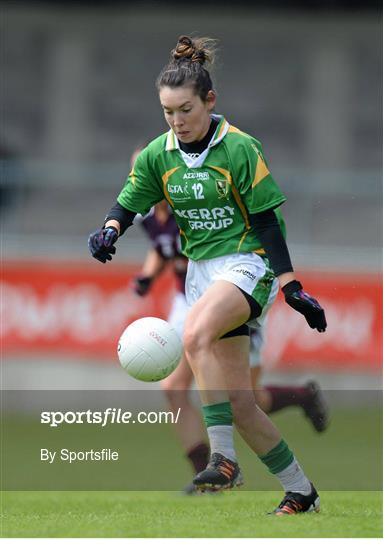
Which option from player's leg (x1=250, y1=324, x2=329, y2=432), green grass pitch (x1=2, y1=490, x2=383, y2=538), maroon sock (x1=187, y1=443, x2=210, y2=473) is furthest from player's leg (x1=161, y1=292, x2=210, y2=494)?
player's leg (x1=250, y1=324, x2=329, y2=432)

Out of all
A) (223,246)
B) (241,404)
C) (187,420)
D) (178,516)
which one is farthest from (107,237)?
(187,420)

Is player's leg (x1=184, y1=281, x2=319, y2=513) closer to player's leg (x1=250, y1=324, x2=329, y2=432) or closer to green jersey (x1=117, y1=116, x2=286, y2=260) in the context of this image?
green jersey (x1=117, y1=116, x2=286, y2=260)

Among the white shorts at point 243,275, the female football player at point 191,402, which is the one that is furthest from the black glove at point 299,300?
the female football player at point 191,402

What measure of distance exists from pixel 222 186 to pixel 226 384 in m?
0.94

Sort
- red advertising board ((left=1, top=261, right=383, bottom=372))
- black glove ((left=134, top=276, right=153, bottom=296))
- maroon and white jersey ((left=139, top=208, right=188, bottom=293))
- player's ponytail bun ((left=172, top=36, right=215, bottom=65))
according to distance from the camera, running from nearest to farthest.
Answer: player's ponytail bun ((left=172, top=36, right=215, bottom=65)), maroon and white jersey ((left=139, top=208, right=188, bottom=293)), black glove ((left=134, top=276, right=153, bottom=296)), red advertising board ((left=1, top=261, right=383, bottom=372))

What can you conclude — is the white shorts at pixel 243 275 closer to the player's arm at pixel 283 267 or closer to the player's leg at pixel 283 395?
the player's arm at pixel 283 267

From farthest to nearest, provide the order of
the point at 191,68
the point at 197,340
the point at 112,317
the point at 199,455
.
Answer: the point at 112,317
the point at 199,455
the point at 191,68
the point at 197,340

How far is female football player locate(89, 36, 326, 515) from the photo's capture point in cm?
611

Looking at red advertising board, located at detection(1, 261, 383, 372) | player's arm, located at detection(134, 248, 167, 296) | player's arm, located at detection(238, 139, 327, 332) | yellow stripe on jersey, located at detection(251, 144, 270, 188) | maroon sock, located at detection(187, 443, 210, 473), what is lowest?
red advertising board, located at detection(1, 261, 383, 372)

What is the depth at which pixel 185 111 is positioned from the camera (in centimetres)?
623

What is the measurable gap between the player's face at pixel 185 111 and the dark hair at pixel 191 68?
0.10ft

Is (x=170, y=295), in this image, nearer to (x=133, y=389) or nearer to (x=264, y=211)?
(x=133, y=389)

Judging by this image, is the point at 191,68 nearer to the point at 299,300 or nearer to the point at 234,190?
the point at 234,190

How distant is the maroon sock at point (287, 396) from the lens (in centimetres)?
834
